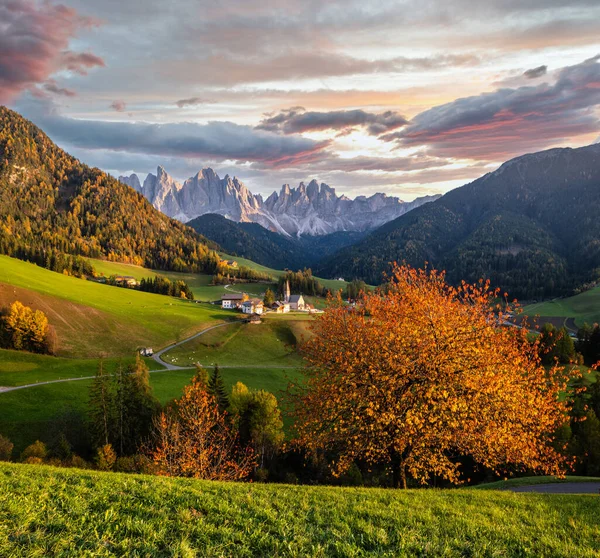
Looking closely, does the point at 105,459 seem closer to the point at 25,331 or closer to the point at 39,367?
the point at 39,367

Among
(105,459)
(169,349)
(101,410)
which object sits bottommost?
(169,349)

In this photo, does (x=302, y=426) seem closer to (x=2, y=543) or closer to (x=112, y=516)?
(x=112, y=516)

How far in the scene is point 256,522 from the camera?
11602 mm

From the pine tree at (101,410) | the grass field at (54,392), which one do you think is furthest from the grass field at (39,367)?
the pine tree at (101,410)

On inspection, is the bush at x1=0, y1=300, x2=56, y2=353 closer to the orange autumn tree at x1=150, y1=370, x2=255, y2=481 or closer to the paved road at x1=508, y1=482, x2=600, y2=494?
the orange autumn tree at x1=150, y1=370, x2=255, y2=481

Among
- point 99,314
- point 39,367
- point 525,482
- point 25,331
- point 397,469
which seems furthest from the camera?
point 99,314

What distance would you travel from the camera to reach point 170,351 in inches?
4385

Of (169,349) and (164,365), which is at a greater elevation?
(169,349)

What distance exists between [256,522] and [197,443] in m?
43.5

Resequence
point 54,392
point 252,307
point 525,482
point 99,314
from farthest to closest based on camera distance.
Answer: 1. point 252,307
2. point 99,314
3. point 54,392
4. point 525,482

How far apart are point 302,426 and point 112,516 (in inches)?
693

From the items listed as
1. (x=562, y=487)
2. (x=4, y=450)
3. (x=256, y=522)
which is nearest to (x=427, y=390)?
Answer: (x=256, y=522)

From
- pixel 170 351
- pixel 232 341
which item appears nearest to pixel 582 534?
pixel 170 351

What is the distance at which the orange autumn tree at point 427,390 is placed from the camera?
863 inches
